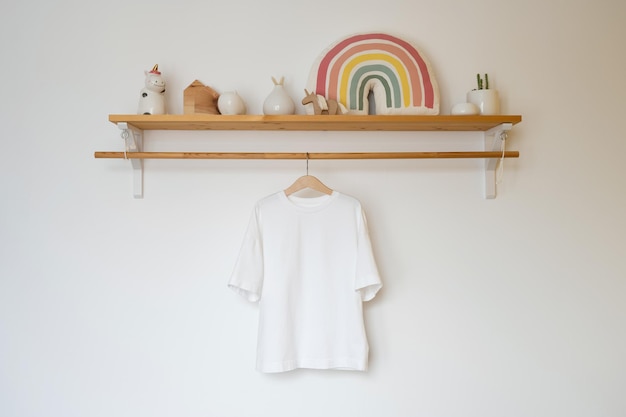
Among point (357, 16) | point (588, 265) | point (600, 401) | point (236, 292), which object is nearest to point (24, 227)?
point (236, 292)

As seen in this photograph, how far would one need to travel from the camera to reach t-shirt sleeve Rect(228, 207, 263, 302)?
1.65 m

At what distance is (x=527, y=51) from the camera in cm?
187

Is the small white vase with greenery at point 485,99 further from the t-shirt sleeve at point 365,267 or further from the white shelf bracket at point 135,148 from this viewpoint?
the white shelf bracket at point 135,148

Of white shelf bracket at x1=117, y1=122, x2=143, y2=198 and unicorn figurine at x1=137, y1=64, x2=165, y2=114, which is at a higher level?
unicorn figurine at x1=137, y1=64, x2=165, y2=114

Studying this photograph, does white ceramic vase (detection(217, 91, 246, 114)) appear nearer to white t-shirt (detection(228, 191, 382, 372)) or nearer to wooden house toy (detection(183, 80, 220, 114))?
wooden house toy (detection(183, 80, 220, 114))

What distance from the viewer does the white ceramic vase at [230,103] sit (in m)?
1.67

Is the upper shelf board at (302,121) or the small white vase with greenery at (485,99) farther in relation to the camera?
the small white vase with greenery at (485,99)

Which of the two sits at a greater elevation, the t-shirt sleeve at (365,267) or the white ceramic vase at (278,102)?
the white ceramic vase at (278,102)

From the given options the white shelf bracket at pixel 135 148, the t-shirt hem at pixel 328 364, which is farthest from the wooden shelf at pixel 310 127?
the t-shirt hem at pixel 328 364

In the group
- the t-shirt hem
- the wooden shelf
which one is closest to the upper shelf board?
the wooden shelf

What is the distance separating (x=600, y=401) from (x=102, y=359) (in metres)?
1.77

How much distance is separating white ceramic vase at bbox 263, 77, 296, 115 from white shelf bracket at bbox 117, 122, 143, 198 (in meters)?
0.46

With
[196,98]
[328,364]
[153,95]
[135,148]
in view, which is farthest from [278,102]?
[328,364]

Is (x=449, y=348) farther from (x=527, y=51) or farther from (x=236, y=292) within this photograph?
(x=527, y=51)
